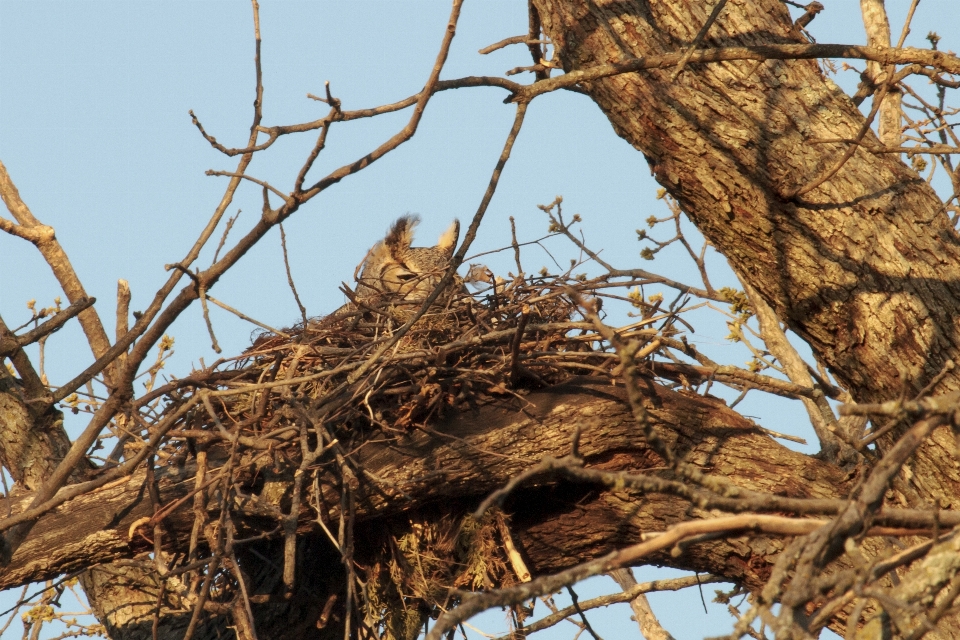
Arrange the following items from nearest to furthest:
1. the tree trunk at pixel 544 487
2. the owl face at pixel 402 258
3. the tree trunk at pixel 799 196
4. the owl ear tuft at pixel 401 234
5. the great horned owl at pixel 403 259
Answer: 1. the tree trunk at pixel 799 196
2. the tree trunk at pixel 544 487
3. the great horned owl at pixel 403 259
4. the owl face at pixel 402 258
5. the owl ear tuft at pixel 401 234

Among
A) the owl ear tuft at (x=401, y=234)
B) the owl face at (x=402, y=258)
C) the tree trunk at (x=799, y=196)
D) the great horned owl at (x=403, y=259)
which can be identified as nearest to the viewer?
the tree trunk at (x=799, y=196)

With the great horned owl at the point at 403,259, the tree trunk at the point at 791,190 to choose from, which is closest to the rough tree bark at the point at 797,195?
the tree trunk at the point at 791,190

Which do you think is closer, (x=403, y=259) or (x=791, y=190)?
(x=791, y=190)

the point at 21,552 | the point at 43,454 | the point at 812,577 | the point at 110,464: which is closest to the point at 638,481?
the point at 812,577

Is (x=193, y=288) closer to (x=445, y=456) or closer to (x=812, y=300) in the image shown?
(x=445, y=456)

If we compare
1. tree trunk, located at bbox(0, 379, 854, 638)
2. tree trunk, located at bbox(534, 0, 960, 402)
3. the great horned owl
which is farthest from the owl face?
tree trunk, located at bbox(534, 0, 960, 402)

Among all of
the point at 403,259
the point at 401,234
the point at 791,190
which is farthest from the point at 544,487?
the point at 401,234

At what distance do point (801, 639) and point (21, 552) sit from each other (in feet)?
7.91

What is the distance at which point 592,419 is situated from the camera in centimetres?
319

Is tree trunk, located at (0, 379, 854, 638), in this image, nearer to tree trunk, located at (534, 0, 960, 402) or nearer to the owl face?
tree trunk, located at (534, 0, 960, 402)

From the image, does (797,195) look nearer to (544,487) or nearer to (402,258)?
(544,487)

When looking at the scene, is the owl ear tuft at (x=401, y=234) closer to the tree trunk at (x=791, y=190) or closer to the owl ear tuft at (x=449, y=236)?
the owl ear tuft at (x=449, y=236)

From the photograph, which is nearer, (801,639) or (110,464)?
(801,639)

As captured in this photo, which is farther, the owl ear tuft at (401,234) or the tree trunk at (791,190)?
the owl ear tuft at (401,234)
